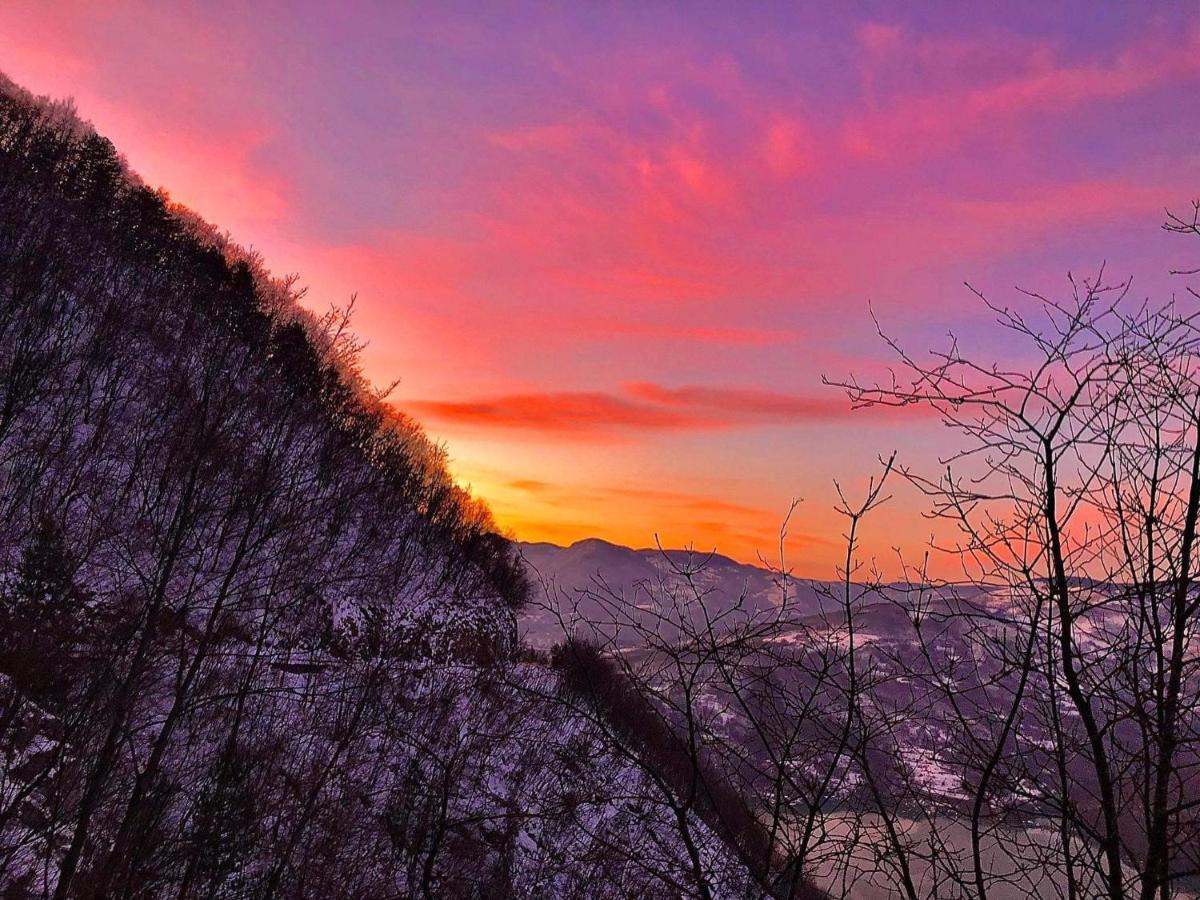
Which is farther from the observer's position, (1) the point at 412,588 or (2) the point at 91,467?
(1) the point at 412,588

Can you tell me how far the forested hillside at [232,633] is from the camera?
20.5 ft

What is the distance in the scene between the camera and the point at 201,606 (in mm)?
13961

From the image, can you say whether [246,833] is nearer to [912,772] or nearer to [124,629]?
[124,629]

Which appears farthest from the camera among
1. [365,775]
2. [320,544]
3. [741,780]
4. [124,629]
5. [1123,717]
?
[320,544]

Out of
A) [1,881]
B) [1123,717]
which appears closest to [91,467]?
[1,881]

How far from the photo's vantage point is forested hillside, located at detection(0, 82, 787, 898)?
6.25 meters

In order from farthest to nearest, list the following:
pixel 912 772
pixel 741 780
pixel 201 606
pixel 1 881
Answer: pixel 201 606
pixel 1 881
pixel 741 780
pixel 912 772

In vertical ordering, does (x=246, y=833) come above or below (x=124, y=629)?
below

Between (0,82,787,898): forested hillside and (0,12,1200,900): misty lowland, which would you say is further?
(0,82,787,898): forested hillside

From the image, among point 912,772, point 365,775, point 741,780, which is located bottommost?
point 365,775

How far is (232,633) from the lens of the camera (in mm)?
14312

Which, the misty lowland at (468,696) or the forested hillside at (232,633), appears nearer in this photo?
the misty lowland at (468,696)

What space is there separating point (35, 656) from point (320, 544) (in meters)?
12.8

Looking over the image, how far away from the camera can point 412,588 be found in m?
24.7
